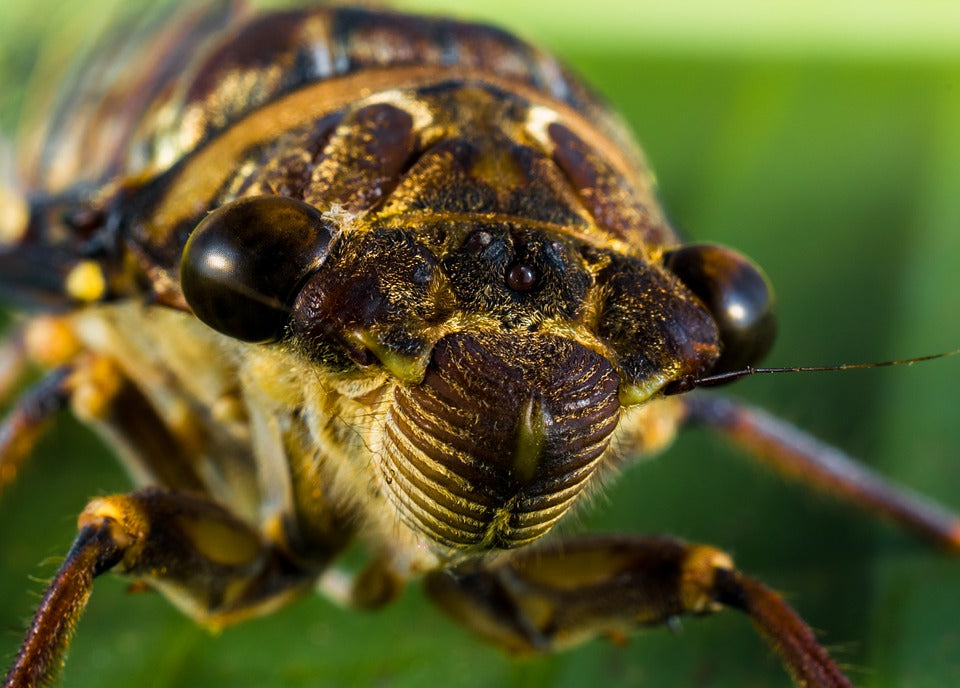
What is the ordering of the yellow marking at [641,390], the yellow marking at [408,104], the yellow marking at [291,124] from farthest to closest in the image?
the yellow marking at [291,124] < the yellow marking at [408,104] < the yellow marking at [641,390]

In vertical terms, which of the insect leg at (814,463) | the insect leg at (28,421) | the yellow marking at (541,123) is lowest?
the insect leg at (814,463)

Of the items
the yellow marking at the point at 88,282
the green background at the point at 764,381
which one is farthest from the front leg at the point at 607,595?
the yellow marking at the point at 88,282

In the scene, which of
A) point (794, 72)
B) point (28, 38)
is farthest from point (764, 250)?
point (28, 38)

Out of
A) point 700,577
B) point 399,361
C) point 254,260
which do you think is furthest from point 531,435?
point 700,577

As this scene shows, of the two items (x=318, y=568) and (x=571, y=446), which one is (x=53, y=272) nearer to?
(x=318, y=568)

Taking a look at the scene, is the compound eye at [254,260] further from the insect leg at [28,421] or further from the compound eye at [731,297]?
the insect leg at [28,421]

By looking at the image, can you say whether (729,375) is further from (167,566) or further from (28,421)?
(28,421)
